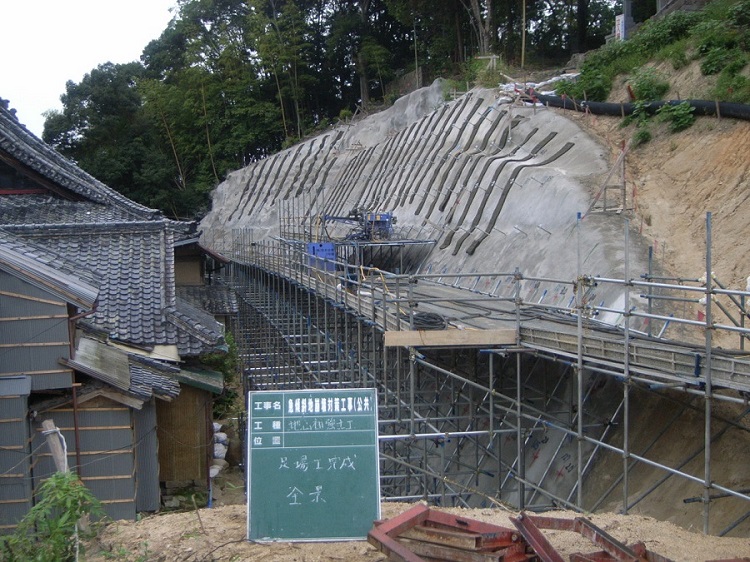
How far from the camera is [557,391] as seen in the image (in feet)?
36.8

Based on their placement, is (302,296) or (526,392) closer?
(526,392)

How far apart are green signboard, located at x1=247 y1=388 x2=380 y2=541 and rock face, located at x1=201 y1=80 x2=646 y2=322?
14.5 ft

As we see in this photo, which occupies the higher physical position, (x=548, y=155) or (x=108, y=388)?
(x=548, y=155)

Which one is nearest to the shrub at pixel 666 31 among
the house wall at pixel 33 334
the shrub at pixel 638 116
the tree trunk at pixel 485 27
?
the shrub at pixel 638 116

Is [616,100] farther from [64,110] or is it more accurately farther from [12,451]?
[64,110]

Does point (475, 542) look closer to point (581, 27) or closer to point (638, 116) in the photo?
point (638, 116)

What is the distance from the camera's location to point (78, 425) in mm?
10391

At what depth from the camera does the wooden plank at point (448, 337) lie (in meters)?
10.1

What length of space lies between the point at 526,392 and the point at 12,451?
7.38 metres

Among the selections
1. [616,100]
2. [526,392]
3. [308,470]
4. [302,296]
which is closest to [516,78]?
[616,100]

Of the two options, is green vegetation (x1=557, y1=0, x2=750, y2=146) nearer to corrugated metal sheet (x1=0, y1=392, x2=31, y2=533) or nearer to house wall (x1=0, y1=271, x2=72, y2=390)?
house wall (x1=0, y1=271, x2=72, y2=390)

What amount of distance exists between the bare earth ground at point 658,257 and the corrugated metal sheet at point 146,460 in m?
1.10

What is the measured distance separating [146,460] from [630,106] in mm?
14242

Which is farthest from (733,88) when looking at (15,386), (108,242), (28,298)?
(15,386)
